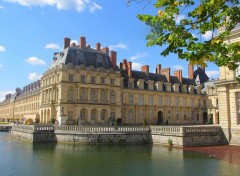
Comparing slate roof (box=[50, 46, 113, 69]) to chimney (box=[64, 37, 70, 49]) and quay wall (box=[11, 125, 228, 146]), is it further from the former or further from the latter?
quay wall (box=[11, 125, 228, 146])

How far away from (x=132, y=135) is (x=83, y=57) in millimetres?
18186

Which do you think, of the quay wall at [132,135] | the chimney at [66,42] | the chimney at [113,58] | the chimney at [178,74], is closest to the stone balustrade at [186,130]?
the quay wall at [132,135]

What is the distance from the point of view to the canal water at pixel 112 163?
12.9 m

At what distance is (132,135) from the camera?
23359 millimetres

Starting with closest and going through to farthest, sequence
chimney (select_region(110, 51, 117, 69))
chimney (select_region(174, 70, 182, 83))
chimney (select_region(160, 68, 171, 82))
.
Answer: chimney (select_region(110, 51, 117, 69))
chimney (select_region(160, 68, 171, 82))
chimney (select_region(174, 70, 182, 83))

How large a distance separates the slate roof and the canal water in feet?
64.6

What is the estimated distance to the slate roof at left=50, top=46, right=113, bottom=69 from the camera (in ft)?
124

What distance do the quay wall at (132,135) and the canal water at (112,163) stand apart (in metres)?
1.65

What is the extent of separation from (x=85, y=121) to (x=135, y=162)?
72.2ft

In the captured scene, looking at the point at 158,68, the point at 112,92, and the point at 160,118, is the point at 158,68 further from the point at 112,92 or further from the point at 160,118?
the point at 112,92

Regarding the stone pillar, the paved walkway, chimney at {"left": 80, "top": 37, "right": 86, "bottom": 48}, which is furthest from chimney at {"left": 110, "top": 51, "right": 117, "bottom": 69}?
the paved walkway

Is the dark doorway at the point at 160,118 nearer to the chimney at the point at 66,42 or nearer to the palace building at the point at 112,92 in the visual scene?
the palace building at the point at 112,92

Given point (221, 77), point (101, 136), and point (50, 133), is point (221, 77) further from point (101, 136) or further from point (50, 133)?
point (50, 133)

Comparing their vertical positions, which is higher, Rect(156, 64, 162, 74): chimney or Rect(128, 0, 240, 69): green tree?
Rect(156, 64, 162, 74): chimney
